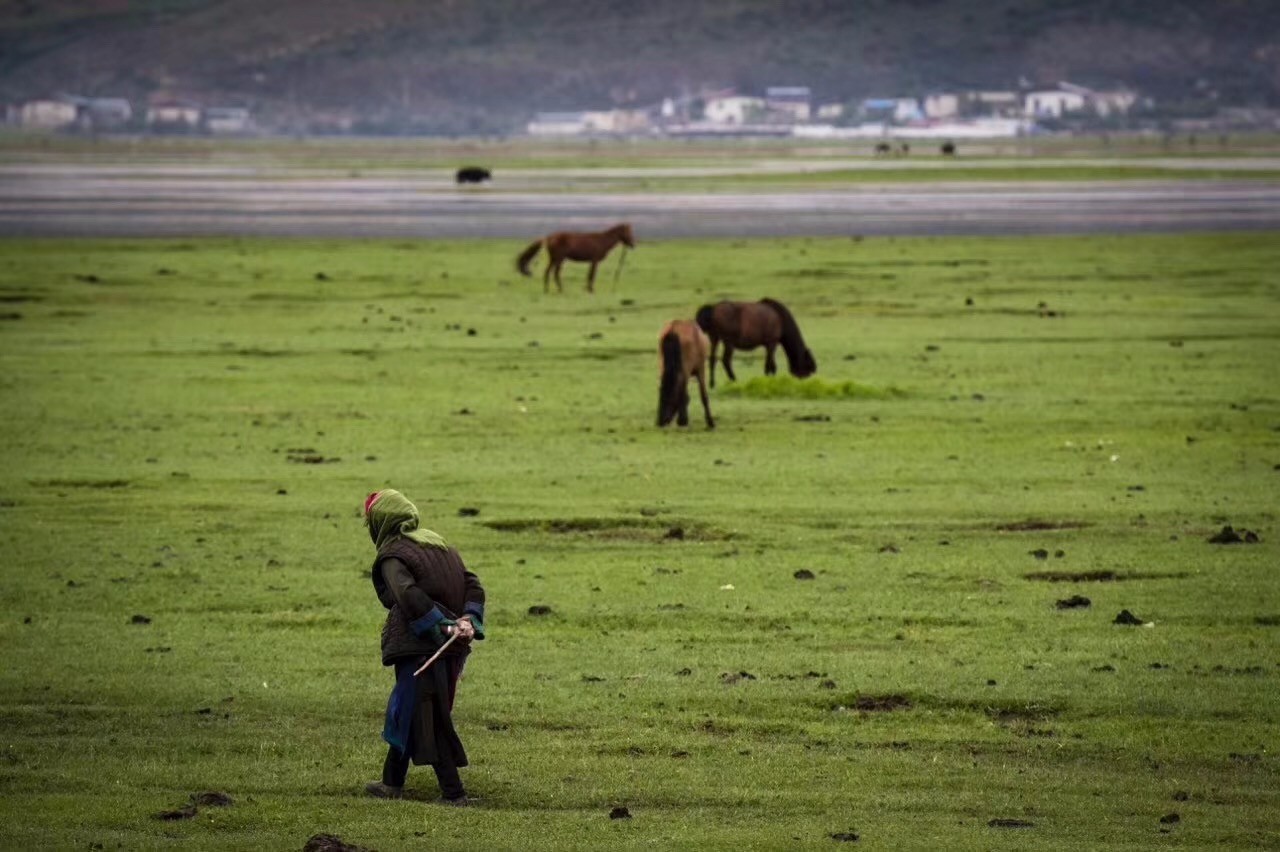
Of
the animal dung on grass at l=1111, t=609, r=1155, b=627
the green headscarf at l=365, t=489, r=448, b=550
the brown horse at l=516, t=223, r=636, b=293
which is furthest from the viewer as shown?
the brown horse at l=516, t=223, r=636, b=293

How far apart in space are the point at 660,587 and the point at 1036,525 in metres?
3.89

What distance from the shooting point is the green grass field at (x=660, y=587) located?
9.54 m

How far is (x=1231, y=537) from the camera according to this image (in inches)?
640

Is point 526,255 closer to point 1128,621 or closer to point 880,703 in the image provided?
point 1128,621

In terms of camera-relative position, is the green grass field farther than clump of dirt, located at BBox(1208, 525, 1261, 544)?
No

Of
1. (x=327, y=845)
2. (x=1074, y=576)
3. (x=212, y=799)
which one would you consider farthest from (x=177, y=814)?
(x=1074, y=576)

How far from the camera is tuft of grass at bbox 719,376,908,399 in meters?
25.7

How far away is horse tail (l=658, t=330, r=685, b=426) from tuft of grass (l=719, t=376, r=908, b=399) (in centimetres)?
316

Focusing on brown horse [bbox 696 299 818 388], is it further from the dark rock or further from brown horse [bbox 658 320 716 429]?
the dark rock

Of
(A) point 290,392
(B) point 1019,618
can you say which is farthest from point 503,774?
(A) point 290,392

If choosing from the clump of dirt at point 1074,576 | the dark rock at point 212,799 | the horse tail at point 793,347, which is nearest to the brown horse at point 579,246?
the horse tail at point 793,347

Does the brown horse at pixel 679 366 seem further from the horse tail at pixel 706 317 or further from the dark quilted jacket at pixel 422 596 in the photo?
the dark quilted jacket at pixel 422 596

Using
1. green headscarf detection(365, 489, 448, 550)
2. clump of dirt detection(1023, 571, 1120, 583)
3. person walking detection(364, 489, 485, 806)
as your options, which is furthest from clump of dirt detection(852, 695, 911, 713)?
clump of dirt detection(1023, 571, 1120, 583)

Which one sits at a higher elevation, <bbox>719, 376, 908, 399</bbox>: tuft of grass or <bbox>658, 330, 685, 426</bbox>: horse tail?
<bbox>658, 330, 685, 426</bbox>: horse tail
